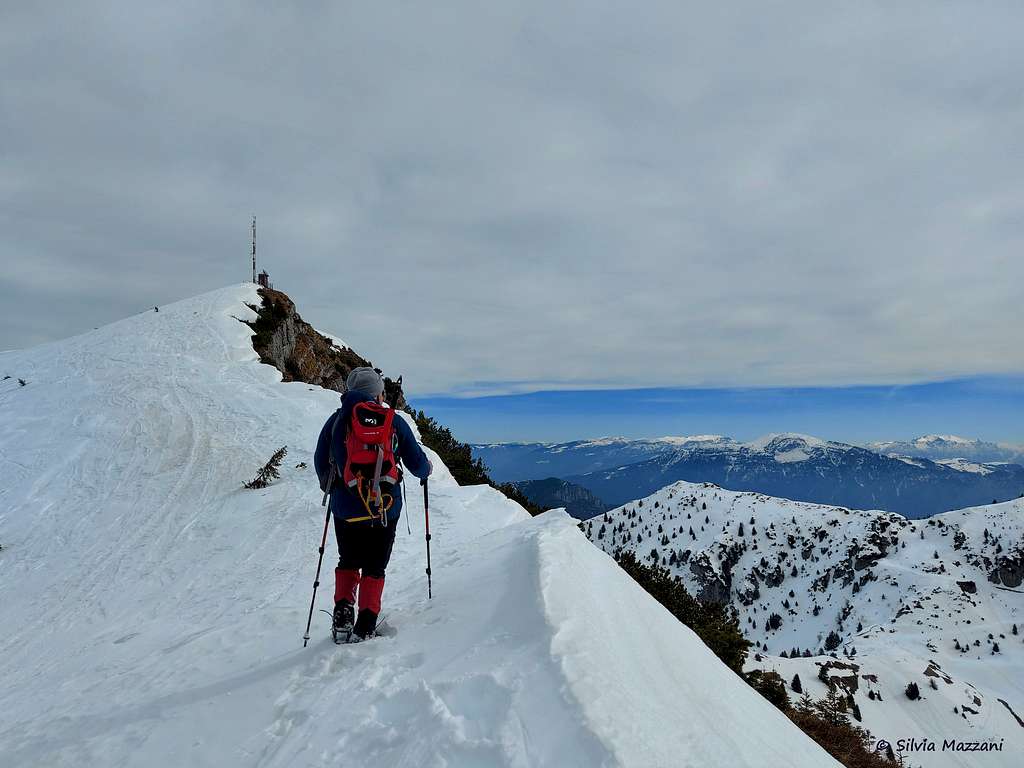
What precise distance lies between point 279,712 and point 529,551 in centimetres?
324

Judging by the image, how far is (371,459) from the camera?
548 centimetres

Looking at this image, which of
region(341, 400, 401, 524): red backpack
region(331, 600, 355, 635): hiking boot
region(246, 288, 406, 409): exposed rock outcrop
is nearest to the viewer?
region(331, 600, 355, 635): hiking boot

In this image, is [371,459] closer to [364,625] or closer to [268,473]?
[364,625]

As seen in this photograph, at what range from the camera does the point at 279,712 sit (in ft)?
13.8

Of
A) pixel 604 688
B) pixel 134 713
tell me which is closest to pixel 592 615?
pixel 604 688

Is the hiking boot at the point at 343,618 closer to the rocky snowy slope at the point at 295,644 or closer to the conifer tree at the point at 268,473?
the rocky snowy slope at the point at 295,644

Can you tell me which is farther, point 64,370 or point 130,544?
point 64,370

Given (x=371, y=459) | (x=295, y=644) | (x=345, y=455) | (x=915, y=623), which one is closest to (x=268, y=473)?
(x=295, y=644)

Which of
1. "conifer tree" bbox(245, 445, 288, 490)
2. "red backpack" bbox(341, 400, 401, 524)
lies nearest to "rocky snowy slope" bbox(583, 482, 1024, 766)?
"conifer tree" bbox(245, 445, 288, 490)

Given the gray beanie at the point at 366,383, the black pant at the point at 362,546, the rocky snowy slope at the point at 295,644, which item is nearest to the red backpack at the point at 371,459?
the black pant at the point at 362,546

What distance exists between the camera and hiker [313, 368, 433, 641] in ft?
17.8

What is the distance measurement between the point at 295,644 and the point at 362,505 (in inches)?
71.6

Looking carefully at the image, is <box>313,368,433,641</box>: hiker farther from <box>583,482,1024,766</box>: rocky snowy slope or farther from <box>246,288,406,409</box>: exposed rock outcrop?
<box>583,482,1024,766</box>: rocky snowy slope

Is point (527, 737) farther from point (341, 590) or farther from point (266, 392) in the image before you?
point (266, 392)
